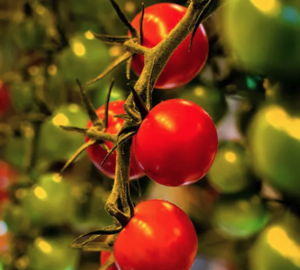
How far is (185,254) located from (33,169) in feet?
1.11

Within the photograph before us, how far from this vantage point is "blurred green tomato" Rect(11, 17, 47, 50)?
50cm

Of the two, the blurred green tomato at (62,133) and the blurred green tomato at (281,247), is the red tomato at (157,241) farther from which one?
the blurred green tomato at (62,133)

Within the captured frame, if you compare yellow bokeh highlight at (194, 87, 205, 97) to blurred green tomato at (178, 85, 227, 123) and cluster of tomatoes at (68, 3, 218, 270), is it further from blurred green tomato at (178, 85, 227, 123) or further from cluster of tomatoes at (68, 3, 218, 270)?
cluster of tomatoes at (68, 3, 218, 270)

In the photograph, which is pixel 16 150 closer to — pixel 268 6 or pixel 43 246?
pixel 43 246

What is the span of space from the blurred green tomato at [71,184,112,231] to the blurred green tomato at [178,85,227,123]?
0.16m

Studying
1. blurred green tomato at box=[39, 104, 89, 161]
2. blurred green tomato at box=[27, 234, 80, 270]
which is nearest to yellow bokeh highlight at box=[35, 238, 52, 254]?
blurred green tomato at box=[27, 234, 80, 270]

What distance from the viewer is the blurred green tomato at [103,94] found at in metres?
0.41

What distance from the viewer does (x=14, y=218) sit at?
53cm

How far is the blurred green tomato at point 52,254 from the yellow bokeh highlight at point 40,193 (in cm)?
5

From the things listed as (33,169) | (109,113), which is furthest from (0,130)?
(109,113)

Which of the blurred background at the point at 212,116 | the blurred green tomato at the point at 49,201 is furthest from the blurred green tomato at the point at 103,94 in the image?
the blurred green tomato at the point at 49,201

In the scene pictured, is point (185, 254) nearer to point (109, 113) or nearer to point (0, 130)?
point (109, 113)

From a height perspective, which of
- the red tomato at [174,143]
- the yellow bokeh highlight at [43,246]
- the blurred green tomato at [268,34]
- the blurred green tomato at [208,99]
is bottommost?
the yellow bokeh highlight at [43,246]

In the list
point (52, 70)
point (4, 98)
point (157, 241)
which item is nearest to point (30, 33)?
point (52, 70)
